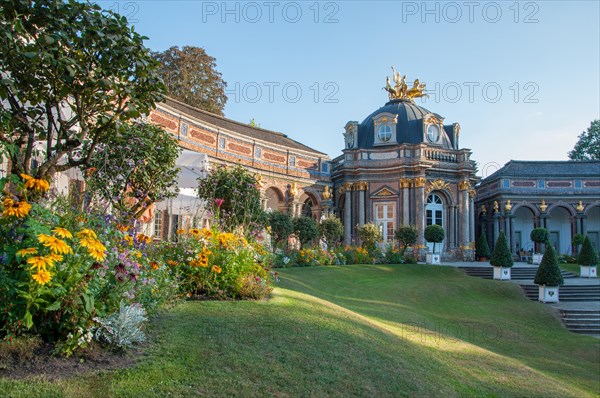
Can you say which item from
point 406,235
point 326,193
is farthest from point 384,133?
point 406,235

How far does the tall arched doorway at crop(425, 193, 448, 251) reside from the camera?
97.6ft

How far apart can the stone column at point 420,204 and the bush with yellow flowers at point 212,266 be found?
21.7 meters

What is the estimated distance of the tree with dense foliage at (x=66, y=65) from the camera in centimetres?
482

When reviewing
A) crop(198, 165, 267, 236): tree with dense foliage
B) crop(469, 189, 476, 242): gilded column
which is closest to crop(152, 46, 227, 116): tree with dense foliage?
crop(198, 165, 267, 236): tree with dense foliage

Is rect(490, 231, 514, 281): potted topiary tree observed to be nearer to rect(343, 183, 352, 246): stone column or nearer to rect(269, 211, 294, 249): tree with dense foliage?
rect(269, 211, 294, 249): tree with dense foliage

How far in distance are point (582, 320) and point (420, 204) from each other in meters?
14.3

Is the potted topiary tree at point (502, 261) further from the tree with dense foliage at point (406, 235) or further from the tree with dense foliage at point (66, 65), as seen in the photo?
the tree with dense foliage at point (66, 65)

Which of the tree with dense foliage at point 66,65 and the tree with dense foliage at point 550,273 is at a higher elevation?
the tree with dense foliage at point 66,65

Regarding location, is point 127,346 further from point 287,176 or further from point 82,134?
point 287,176

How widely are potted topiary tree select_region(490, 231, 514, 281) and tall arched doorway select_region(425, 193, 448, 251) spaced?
799 cm

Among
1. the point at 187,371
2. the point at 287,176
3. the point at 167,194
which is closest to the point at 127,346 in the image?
the point at 187,371

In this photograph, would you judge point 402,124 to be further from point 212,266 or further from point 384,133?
point 212,266

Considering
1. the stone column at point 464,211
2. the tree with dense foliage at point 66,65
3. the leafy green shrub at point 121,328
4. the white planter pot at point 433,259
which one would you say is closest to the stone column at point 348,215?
the white planter pot at point 433,259

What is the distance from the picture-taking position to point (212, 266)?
295 inches
